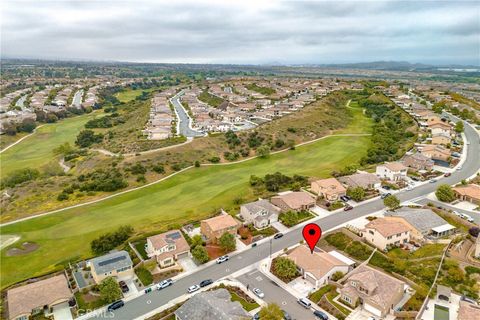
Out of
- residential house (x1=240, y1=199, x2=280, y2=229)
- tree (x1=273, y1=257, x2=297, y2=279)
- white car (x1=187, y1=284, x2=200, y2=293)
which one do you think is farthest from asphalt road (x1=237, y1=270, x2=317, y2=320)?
residential house (x1=240, y1=199, x2=280, y2=229)

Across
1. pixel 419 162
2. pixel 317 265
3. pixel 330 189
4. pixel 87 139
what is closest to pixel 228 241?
pixel 317 265

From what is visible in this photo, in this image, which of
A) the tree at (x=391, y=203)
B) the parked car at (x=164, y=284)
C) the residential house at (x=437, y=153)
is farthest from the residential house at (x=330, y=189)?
the parked car at (x=164, y=284)

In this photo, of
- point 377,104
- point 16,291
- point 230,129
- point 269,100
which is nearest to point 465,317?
point 16,291

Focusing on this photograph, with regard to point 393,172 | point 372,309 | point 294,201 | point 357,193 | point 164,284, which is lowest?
point 164,284

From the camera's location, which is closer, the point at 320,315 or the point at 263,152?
the point at 320,315

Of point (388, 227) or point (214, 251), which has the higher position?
point (388, 227)

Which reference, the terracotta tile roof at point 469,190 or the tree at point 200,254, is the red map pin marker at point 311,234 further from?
the terracotta tile roof at point 469,190

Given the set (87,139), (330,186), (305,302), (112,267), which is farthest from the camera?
(87,139)

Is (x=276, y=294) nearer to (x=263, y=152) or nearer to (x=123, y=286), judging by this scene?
(x=123, y=286)
